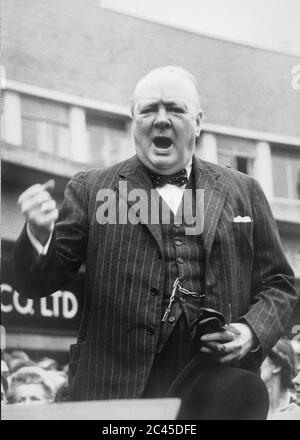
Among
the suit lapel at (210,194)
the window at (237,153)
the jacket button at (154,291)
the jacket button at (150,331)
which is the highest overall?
the window at (237,153)

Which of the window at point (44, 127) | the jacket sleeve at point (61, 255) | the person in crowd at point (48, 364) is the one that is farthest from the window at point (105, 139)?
the person in crowd at point (48, 364)

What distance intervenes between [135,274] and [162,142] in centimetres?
58

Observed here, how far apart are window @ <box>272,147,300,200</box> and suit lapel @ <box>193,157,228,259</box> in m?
0.42

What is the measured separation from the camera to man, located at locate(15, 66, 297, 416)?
3088mm

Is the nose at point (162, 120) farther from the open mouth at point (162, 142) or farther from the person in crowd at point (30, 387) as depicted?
the person in crowd at point (30, 387)

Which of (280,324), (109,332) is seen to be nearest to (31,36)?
(109,332)

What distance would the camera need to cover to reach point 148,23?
364cm

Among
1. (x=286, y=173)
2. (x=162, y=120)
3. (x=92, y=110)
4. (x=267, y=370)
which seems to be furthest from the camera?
(x=286, y=173)

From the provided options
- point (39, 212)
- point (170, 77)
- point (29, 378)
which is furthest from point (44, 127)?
point (29, 378)

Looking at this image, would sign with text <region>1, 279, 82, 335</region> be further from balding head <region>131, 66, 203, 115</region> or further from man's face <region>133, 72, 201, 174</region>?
balding head <region>131, 66, 203, 115</region>

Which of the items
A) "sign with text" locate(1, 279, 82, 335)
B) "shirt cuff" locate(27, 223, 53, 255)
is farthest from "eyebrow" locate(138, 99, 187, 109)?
"sign with text" locate(1, 279, 82, 335)

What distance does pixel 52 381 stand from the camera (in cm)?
327

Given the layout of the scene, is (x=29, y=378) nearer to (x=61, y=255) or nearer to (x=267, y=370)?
(x=61, y=255)

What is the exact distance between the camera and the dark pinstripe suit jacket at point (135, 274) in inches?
122
